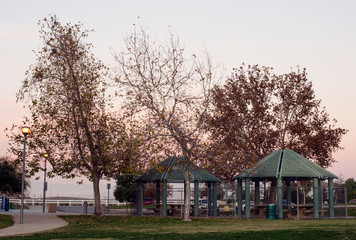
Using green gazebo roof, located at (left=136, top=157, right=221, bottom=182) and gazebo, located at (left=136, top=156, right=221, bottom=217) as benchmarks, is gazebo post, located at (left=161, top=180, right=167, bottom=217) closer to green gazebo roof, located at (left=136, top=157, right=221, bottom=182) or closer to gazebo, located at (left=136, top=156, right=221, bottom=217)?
gazebo, located at (left=136, top=156, right=221, bottom=217)

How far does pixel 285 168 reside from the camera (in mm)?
39094

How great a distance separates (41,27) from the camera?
1540 inches

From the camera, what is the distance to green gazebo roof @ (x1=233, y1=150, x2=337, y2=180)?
1515 inches

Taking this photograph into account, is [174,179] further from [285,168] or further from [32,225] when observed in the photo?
[32,225]

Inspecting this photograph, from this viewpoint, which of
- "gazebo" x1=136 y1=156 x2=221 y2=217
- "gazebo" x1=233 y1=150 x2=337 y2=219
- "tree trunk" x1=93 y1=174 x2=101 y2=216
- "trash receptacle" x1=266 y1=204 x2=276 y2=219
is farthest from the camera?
"tree trunk" x1=93 y1=174 x2=101 y2=216

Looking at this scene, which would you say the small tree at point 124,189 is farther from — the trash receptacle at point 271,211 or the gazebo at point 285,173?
the trash receptacle at point 271,211

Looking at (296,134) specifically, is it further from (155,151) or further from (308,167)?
(155,151)

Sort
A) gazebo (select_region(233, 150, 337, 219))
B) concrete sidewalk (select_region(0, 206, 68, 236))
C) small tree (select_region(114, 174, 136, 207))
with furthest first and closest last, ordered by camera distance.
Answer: small tree (select_region(114, 174, 136, 207)) < gazebo (select_region(233, 150, 337, 219)) < concrete sidewalk (select_region(0, 206, 68, 236))

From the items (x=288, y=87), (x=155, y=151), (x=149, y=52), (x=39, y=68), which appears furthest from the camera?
(x=288, y=87)

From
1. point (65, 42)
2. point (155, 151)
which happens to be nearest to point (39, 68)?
point (65, 42)

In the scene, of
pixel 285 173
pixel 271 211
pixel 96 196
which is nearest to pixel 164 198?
pixel 96 196

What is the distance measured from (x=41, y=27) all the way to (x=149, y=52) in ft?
32.0

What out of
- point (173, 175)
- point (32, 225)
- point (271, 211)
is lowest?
point (32, 225)

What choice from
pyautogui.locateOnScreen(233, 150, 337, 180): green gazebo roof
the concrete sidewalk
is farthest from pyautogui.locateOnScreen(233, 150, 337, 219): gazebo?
the concrete sidewalk
